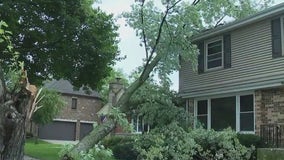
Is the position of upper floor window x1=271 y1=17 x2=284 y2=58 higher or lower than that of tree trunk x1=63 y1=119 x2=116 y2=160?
higher

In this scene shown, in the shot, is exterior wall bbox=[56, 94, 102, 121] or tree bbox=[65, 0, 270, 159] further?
exterior wall bbox=[56, 94, 102, 121]

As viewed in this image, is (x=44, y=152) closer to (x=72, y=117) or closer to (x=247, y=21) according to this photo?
(x=247, y=21)

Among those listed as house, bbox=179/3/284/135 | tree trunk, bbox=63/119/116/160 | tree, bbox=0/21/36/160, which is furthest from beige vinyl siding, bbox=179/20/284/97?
tree, bbox=0/21/36/160

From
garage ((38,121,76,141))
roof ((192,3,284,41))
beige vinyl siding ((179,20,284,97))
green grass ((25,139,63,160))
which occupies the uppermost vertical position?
roof ((192,3,284,41))

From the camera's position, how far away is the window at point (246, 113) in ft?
60.4

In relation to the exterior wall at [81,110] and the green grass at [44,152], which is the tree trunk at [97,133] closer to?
the green grass at [44,152]

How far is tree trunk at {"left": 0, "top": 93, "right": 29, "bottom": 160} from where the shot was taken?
19.4ft

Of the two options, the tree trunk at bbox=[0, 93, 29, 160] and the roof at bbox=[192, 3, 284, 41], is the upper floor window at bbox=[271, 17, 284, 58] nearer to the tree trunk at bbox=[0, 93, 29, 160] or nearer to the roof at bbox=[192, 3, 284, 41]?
the roof at bbox=[192, 3, 284, 41]

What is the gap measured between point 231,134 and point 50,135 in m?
38.3

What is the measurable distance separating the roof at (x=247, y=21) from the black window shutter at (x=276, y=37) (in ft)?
1.12

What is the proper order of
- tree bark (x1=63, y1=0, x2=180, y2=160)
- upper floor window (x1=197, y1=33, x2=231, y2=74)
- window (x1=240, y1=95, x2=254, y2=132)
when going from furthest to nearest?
upper floor window (x1=197, y1=33, x2=231, y2=74) → window (x1=240, y1=95, x2=254, y2=132) → tree bark (x1=63, y1=0, x2=180, y2=160)

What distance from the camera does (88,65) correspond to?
861 inches

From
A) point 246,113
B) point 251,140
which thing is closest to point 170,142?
point 251,140

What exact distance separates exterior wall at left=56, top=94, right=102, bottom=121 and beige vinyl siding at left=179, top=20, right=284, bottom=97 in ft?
99.2
